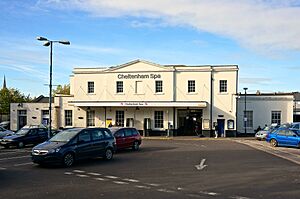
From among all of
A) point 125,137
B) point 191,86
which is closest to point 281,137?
point 125,137

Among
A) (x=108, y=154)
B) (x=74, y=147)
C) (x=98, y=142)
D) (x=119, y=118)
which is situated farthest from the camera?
(x=119, y=118)

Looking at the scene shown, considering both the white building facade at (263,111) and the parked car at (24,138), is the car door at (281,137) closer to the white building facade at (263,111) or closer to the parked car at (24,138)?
the white building facade at (263,111)

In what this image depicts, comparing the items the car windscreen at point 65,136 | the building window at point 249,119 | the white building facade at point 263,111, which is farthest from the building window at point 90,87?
the car windscreen at point 65,136

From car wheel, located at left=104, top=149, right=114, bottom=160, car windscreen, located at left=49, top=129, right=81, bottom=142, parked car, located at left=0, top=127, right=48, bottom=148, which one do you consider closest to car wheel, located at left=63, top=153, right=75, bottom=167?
car windscreen, located at left=49, top=129, right=81, bottom=142

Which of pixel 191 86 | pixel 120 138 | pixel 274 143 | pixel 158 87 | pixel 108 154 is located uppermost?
pixel 191 86

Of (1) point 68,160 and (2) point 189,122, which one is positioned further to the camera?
(2) point 189,122

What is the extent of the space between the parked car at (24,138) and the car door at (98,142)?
35.5ft

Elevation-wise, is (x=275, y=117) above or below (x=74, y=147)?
above

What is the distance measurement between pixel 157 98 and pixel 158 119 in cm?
245

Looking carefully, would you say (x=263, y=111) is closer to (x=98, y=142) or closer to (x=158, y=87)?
(x=158, y=87)

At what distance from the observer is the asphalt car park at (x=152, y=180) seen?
1032 cm

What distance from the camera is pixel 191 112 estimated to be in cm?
4550

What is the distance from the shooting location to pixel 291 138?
28609mm

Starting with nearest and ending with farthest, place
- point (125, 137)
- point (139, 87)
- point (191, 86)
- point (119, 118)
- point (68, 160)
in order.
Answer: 1. point (68, 160)
2. point (125, 137)
3. point (191, 86)
4. point (139, 87)
5. point (119, 118)
